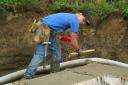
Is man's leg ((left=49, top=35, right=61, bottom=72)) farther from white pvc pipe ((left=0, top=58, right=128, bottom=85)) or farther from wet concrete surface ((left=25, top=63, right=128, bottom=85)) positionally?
wet concrete surface ((left=25, top=63, right=128, bottom=85))

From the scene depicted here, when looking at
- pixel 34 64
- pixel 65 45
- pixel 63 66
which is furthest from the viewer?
pixel 65 45

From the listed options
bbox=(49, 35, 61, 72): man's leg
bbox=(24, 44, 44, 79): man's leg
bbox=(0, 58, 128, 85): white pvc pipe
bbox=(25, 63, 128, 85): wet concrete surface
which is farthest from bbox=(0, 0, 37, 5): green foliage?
bbox=(25, 63, 128, 85): wet concrete surface

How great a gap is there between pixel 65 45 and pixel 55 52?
1.79 meters

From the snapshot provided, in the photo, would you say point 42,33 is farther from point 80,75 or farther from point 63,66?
point 63,66

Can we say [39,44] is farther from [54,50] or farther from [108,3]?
[108,3]

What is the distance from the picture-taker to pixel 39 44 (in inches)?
244

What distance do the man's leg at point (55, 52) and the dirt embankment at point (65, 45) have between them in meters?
1.39

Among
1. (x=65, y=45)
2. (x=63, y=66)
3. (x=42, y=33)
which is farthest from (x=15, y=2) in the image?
(x=42, y=33)

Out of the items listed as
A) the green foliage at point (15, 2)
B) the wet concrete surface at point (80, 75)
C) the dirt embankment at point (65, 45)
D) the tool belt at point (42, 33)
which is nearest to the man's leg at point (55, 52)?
the tool belt at point (42, 33)

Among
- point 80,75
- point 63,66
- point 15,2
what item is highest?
point 15,2

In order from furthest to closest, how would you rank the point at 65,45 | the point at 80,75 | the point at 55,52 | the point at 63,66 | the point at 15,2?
the point at 65,45 < the point at 15,2 < the point at 63,66 < the point at 55,52 < the point at 80,75

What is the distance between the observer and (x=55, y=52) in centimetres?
649

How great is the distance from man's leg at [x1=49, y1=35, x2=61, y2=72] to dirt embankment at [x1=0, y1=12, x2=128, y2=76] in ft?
4.57

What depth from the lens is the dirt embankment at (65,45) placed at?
25.1 ft
